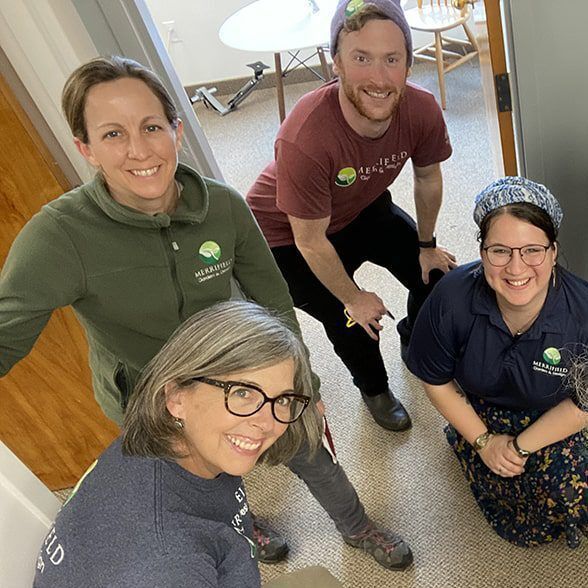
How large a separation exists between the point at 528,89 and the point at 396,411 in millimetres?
1006

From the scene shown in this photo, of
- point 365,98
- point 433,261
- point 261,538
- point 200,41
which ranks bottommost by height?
point 261,538

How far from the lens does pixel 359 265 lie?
175cm

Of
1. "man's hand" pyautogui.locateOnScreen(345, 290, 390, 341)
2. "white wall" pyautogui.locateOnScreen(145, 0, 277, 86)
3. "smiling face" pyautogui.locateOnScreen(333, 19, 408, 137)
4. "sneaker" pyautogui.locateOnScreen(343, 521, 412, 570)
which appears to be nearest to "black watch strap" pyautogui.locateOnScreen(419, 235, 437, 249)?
"man's hand" pyautogui.locateOnScreen(345, 290, 390, 341)

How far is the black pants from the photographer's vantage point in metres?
1.65

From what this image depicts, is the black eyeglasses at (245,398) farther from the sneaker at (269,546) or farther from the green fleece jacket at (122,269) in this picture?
the sneaker at (269,546)

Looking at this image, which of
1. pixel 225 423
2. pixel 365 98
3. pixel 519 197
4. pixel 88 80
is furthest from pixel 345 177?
pixel 225 423

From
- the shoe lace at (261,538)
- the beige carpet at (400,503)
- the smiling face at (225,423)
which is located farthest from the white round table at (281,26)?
the smiling face at (225,423)

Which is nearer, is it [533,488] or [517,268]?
[517,268]

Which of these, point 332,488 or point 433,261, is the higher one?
point 433,261

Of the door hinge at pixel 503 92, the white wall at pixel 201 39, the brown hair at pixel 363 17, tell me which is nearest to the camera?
the brown hair at pixel 363 17

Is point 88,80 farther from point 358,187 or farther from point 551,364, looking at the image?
point 551,364

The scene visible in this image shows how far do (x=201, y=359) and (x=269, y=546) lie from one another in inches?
37.2

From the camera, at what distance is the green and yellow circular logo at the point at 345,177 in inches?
57.4

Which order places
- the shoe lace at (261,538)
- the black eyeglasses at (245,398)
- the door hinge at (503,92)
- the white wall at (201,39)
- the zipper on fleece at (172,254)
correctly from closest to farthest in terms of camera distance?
the black eyeglasses at (245,398)
the zipper on fleece at (172,254)
the door hinge at (503,92)
the shoe lace at (261,538)
the white wall at (201,39)
